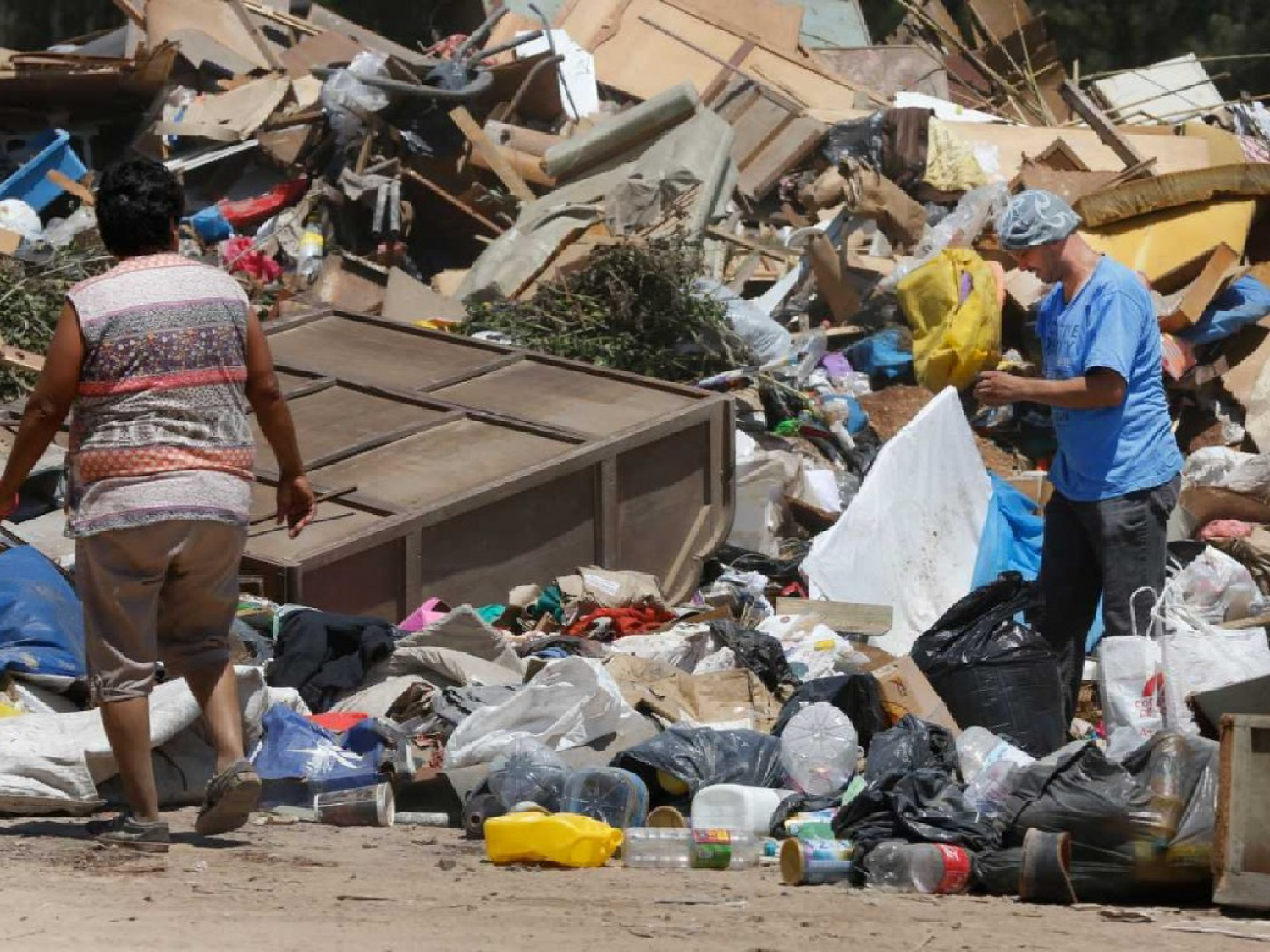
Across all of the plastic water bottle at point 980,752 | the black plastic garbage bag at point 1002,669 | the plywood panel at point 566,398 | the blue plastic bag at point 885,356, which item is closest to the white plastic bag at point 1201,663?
the black plastic garbage bag at point 1002,669

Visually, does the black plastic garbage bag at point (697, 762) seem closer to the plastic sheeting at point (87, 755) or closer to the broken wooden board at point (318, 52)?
the plastic sheeting at point (87, 755)

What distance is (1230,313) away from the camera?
33.5ft

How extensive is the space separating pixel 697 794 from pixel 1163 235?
21.7 feet

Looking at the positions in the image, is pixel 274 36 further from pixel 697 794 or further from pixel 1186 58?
pixel 697 794

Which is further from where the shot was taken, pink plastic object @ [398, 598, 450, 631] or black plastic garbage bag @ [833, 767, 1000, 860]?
pink plastic object @ [398, 598, 450, 631]

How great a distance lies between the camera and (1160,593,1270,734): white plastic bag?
5.41 metres

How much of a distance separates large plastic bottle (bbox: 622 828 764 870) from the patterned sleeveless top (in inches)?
47.7

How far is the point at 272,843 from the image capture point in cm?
470

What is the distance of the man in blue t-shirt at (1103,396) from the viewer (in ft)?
17.9

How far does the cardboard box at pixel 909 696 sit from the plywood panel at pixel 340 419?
2508mm

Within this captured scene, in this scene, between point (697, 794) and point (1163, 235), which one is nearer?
point (697, 794)

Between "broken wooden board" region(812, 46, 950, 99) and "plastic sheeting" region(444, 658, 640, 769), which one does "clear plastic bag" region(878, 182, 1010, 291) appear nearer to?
"broken wooden board" region(812, 46, 950, 99)

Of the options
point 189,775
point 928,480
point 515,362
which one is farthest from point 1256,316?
point 189,775

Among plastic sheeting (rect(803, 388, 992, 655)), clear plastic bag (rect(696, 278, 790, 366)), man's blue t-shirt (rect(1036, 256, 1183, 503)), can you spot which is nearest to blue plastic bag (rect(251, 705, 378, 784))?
man's blue t-shirt (rect(1036, 256, 1183, 503))
